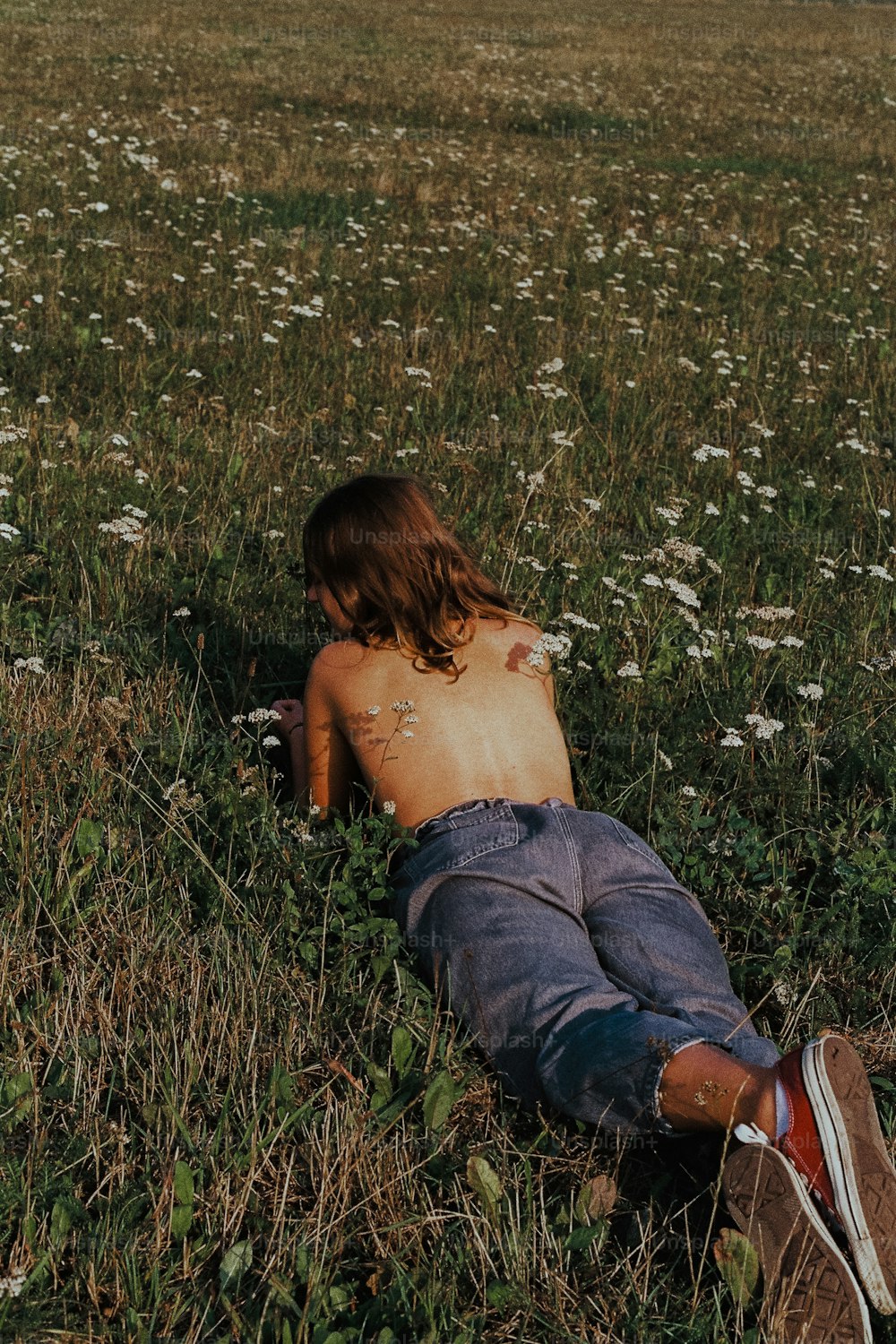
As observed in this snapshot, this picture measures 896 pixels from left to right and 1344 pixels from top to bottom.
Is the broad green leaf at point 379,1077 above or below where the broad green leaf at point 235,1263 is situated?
below

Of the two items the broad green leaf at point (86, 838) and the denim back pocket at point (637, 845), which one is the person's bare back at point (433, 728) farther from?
the broad green leaf at point (86, 838)

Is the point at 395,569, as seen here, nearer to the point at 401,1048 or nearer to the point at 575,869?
the point at 575,869

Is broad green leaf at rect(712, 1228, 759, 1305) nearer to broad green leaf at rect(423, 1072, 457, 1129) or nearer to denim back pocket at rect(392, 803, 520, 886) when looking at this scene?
broad green leaf at rect(423, 1072, 457, 1129)

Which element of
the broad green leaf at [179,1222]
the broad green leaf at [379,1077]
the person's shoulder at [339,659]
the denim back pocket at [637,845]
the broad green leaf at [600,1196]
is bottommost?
the broad green leaf at [600,1196]

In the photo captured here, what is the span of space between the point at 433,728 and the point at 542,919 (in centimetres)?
60

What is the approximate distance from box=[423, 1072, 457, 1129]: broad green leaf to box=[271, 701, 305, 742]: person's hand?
4.41 ft

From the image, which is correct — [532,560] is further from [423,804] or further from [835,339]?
[835,339]

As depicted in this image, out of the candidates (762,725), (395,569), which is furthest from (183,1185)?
(762,725)

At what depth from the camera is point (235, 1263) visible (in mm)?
2312

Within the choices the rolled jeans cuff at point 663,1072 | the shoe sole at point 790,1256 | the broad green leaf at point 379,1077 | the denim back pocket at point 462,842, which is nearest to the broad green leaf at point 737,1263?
the shoe sole at point 790,1256

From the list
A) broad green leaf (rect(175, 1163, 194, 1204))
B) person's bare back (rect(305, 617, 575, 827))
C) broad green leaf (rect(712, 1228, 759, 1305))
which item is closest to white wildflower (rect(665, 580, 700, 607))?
person's bare back (rect(305, 617, 575, 827))

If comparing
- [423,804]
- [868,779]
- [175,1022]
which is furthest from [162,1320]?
[868,779]

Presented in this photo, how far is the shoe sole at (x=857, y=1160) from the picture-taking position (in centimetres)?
223

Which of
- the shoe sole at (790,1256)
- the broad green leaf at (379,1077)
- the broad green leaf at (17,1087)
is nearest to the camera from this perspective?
the shoe sole at (790,1256)
